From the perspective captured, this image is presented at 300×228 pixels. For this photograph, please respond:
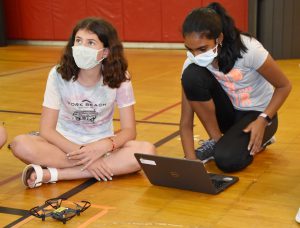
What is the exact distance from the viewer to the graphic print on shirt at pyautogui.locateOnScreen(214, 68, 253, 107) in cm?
262

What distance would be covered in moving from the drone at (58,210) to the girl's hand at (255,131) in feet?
2.80

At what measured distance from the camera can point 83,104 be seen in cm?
254

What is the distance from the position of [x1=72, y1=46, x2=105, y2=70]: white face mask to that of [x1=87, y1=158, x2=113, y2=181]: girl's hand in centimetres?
46

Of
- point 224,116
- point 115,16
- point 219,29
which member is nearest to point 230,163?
point 224,116

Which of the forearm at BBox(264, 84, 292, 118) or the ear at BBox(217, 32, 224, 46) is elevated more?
the ear at BBox(217, 32, 224, 46)

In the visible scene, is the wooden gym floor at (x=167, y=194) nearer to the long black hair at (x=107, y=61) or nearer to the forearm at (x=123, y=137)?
the forearm at (x=123, y=137)

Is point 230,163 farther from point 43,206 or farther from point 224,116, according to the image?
point 43,206

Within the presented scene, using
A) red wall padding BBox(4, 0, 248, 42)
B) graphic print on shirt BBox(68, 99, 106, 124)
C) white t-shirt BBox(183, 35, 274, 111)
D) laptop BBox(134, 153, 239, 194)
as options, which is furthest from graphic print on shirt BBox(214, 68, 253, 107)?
red wall padding BBox(4, 0, 248, 42)

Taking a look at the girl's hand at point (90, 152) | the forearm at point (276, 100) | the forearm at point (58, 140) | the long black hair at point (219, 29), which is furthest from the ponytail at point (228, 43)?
the forearm at point (58, 140)

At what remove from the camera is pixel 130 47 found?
808cm

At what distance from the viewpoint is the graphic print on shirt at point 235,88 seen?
262 cm

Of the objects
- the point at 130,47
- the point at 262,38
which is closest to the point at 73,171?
the point at 262,38

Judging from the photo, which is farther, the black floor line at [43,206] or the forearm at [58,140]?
the forearm at [58,140]

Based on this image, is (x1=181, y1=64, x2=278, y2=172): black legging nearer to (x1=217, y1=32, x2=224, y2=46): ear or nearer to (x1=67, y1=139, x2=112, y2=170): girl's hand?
(x1=217, y1=32, x2=224, y2=46): ear
